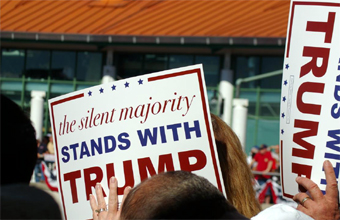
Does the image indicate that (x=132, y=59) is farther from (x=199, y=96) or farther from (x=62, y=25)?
(x=199, y=96)

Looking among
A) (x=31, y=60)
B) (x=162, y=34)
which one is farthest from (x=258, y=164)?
(x=31, y=60)

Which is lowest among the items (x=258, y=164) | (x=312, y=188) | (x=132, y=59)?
(x=258, y=164)

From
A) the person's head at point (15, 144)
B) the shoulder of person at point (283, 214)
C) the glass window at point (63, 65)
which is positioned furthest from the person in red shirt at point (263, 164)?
the person's head at point (15, 144)

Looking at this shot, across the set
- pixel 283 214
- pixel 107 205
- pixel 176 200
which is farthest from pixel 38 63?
pixel 176 200

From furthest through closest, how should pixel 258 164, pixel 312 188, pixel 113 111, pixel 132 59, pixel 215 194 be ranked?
pixel 132 59 < pixel 258 164 < pixel 113 111 < pixel 312 188 < pixel 215 194

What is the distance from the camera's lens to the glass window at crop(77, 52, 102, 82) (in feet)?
74.4

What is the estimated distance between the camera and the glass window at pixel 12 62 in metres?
23.2

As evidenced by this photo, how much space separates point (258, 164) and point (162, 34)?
757cm

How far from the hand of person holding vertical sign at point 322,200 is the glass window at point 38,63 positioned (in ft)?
69.6

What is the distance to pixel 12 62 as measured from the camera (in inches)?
918

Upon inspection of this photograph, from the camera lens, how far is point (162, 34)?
67.7 feet

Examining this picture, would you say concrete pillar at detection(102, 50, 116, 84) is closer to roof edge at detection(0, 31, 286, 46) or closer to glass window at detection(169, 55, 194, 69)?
roof edge at detection(0, 31, 286, 46)

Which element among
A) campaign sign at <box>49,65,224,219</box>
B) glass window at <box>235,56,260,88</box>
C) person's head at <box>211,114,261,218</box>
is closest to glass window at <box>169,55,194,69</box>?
glass window at <box>235,56,260,88</box>

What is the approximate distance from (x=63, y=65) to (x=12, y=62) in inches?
73.3
